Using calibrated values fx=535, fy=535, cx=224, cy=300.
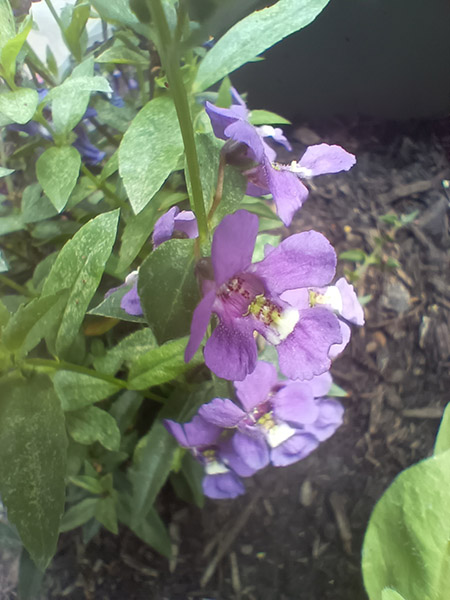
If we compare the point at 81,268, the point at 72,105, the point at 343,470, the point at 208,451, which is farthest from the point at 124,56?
the point at 343,470

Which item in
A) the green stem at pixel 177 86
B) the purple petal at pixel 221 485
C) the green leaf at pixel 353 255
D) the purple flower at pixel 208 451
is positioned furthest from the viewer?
the green leaf at pixel 353 255

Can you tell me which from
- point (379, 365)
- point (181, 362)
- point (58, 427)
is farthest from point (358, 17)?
point (58, 427)

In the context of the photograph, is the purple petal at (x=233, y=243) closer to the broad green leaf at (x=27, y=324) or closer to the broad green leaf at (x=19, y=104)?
the broad green leaf at (x=27, y=324)

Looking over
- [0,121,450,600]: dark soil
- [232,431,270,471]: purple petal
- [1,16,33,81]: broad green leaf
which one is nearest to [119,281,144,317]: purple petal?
[232,431,270,471]: purple petal

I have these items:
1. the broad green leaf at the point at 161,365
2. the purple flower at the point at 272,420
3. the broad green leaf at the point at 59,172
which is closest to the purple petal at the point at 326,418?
the purple flower at the point at 272,420

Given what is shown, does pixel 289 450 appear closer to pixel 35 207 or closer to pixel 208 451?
pixel 208 451

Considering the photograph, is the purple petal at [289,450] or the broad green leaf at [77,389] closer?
the broad green leaf at [77,389]
